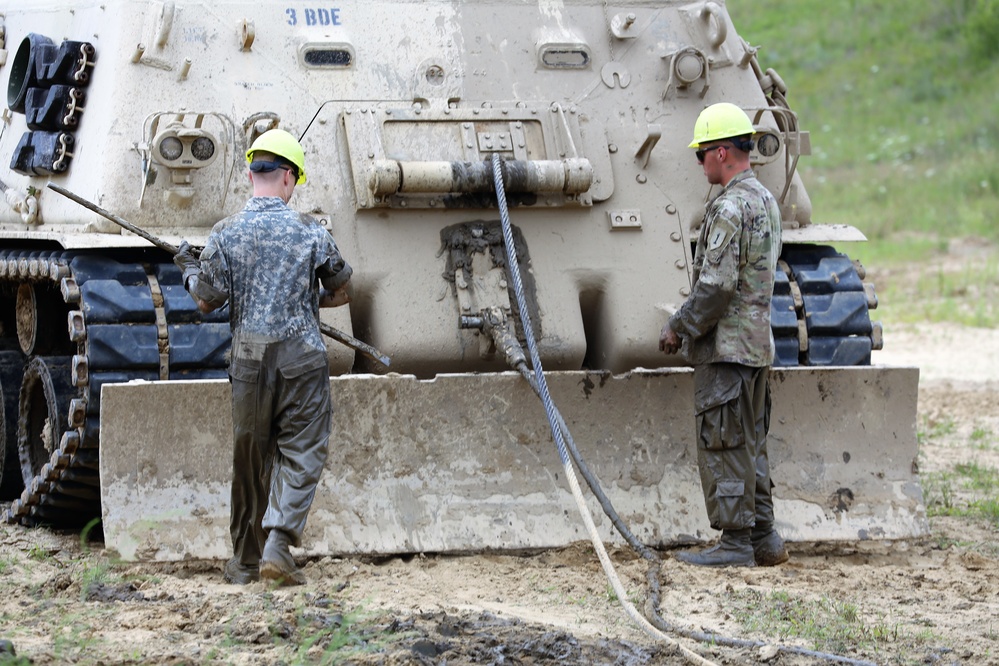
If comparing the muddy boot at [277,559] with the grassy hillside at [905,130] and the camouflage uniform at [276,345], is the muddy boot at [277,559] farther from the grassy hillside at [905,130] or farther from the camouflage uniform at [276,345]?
the grassy hillside at [905,130]

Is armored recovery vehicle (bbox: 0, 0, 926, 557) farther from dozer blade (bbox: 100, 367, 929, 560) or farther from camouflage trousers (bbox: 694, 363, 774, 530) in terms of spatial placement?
camouflage trousers (bbox: 694, 363, 774, 530)

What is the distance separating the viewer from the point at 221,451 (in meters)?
6.11

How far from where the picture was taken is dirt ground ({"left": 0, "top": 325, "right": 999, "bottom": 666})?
15.2ft

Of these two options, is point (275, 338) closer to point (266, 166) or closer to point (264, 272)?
point (264, 272)

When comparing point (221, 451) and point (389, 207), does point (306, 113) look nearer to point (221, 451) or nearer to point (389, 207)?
point (389, 207)

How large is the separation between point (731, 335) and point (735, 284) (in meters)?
0.19

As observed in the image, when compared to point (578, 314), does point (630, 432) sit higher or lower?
lower

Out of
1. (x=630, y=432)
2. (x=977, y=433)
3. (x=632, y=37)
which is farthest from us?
(x=977, y=433)

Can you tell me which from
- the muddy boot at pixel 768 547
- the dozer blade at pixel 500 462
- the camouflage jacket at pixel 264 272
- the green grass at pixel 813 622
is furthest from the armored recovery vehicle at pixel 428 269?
the green grass at pixel 813 622

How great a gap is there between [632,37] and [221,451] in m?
2.58

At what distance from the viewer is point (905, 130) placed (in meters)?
25.5

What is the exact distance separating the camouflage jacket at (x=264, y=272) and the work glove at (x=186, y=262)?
52 millimetres

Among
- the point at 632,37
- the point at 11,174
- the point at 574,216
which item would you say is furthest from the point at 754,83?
the point at 11,174

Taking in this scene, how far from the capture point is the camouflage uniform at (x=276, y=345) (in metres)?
5.57
